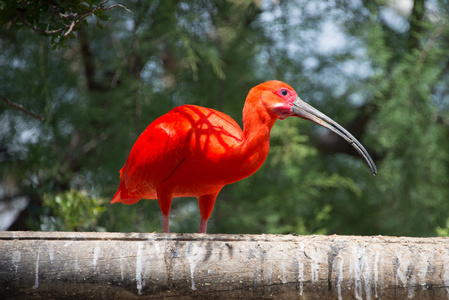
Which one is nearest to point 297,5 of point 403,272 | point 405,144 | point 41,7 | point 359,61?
point 359,61

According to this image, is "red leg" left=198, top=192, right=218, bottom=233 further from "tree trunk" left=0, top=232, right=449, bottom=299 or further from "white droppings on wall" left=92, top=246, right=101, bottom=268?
"white droppings on wall" left=92, top=246, right=101, bottom=268

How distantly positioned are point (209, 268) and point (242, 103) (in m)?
2.90

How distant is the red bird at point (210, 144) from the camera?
7.11 feet

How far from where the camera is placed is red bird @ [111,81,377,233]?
2168 millimetres

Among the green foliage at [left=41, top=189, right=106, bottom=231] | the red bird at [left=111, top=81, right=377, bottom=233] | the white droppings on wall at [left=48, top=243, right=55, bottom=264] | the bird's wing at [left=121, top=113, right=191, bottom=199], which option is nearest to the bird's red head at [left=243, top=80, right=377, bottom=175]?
the red bird at [left=111, top=81, right=377, bottom=233]

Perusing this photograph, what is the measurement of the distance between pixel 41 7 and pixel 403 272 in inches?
66.1

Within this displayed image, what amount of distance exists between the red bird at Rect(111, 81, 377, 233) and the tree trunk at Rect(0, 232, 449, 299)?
411 mm

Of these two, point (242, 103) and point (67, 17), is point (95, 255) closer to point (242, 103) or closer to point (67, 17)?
point (67, 17)

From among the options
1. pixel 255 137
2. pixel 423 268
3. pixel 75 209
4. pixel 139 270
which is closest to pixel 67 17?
pixel 255 137

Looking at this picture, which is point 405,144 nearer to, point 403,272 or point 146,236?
point 403,272

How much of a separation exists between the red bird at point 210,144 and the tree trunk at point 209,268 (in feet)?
1.35

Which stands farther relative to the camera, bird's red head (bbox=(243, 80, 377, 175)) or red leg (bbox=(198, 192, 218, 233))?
red leg (bbox=(198, 192, 218, 233))

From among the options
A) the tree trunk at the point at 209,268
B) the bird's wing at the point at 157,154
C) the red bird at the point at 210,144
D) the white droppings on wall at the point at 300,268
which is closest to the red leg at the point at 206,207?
the red bird at the point at 210,144

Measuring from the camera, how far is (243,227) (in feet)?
14.1
